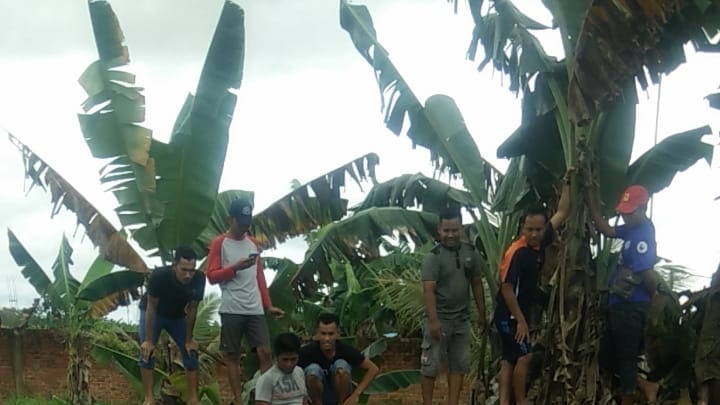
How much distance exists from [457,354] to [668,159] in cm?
196

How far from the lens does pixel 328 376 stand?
258 inches

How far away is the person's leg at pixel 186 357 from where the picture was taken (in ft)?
22.4

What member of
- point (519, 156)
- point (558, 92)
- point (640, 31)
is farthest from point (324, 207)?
point (640, 31)

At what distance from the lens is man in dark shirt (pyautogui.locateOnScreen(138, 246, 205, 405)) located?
262 inches

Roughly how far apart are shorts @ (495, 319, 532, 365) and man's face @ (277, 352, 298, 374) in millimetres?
1353

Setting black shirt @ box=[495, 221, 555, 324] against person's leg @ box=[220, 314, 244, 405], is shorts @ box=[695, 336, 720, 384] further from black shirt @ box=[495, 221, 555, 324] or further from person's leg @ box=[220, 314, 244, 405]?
person's leg @ box=[220, 314, 244, 405]

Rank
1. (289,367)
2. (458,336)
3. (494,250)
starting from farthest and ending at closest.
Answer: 1. (494,250)
2. (458,336)
3. (289,367)

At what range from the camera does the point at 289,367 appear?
6188 mm

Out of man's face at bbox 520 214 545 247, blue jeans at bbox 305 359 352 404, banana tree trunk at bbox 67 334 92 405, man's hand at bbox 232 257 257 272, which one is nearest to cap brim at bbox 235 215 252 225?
man's hand at bbox 232 257 257 272

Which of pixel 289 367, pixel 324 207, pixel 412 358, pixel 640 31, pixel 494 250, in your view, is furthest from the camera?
pixel 412 358

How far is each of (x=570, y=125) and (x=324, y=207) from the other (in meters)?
2.62

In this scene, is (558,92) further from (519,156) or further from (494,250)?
(494,250)

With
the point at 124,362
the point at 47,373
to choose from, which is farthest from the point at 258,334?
the point at 47,373

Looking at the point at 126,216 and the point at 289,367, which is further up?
the point at 126,216
